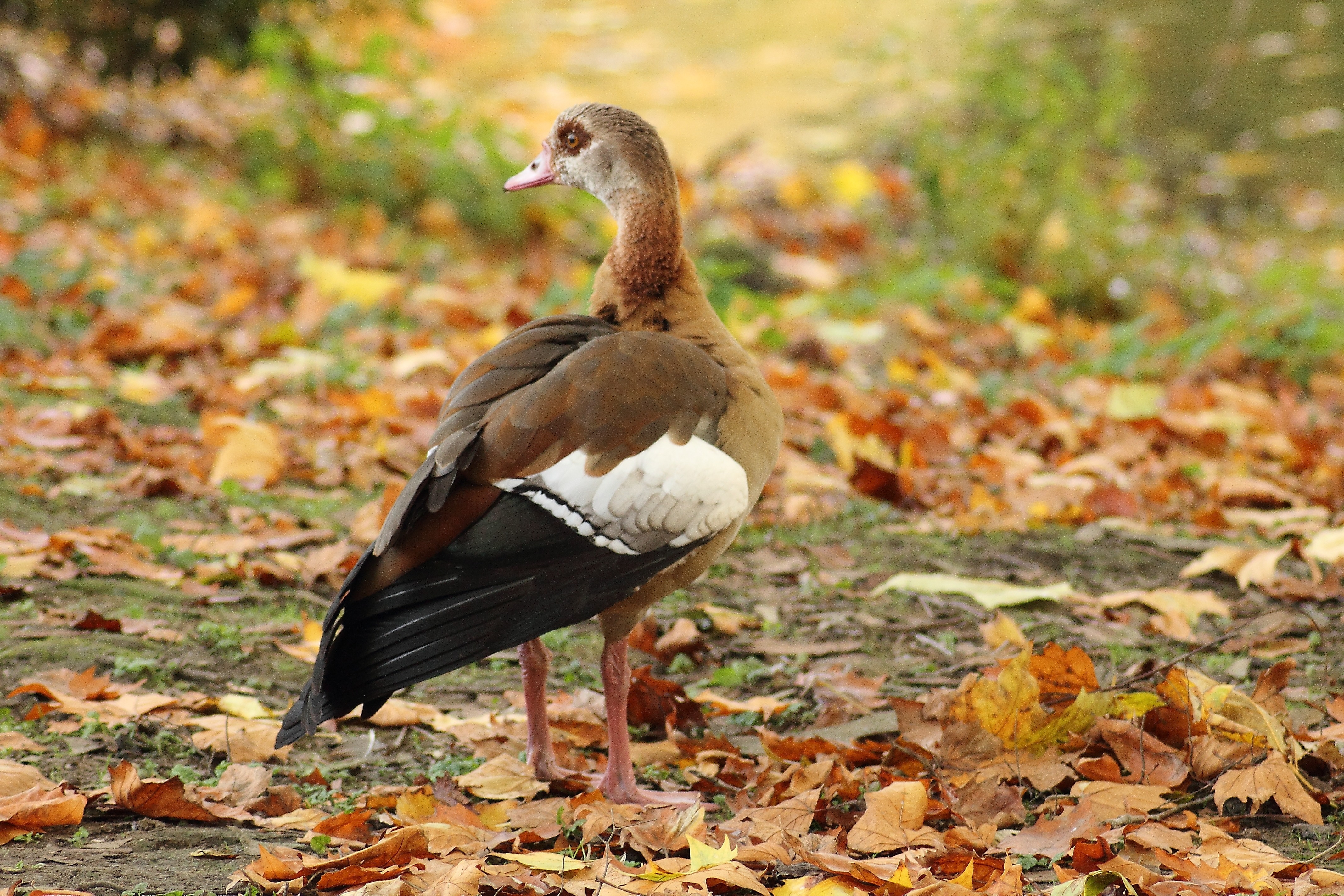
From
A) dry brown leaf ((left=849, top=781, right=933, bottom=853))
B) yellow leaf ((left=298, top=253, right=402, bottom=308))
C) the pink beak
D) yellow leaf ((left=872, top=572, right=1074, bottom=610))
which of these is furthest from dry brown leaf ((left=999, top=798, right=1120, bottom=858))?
yellow leaf ((left=298, top=253, right=402, bottom=308))

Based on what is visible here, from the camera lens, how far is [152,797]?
7.82ft

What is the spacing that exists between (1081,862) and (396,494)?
237 centimetres

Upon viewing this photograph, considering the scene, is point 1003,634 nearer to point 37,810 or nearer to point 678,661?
point 678,661

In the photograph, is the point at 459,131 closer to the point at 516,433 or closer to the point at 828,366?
the point at 828,366

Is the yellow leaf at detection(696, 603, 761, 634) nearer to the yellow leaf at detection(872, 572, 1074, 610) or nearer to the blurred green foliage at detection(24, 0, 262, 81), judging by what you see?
the yellow leaf at detection(872, 572, 1074, 610)

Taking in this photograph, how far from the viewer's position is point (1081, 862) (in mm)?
2213

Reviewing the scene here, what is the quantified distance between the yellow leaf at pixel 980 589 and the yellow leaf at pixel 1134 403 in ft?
5.82

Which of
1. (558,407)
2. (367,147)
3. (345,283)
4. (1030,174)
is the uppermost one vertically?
(367,147)

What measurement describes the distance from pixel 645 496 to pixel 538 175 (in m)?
1.05

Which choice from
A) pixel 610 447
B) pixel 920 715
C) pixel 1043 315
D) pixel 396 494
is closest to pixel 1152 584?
pixel 920 715

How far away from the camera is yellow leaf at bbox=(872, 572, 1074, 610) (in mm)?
3516

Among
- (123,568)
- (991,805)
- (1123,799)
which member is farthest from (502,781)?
(123,568)

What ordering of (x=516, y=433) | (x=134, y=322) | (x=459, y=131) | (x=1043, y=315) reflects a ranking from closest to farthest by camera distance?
(x=516, y=433) → (x=134, y=322) → (x=1043, y=315) → (x=459, y=131)

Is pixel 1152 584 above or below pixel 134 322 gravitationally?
below
